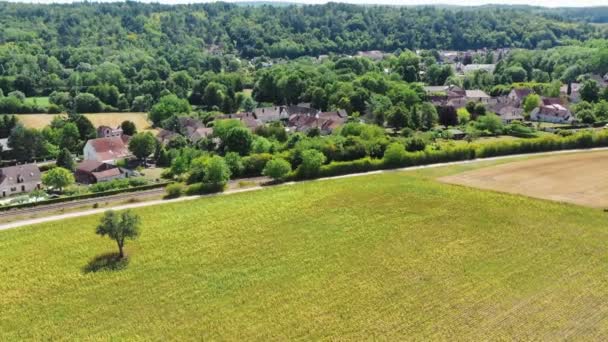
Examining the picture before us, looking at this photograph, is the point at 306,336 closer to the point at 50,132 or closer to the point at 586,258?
the point at 586,258

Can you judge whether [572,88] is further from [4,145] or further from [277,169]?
[4,145]

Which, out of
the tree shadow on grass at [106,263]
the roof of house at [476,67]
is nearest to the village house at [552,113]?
the roof of house at [476,67]

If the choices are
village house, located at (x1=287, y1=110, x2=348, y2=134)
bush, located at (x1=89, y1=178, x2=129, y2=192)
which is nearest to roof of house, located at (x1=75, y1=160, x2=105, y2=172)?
bush, located at (x1=89, y1=178, x2=129, y2=192)

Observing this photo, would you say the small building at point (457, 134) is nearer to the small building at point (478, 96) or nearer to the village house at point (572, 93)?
the small building at point (478, 96)

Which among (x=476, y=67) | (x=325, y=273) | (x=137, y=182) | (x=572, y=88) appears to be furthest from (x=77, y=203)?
(x=476, y=67)

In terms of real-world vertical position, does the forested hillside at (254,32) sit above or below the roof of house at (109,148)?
above

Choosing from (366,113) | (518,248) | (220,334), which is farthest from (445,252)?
(366,113)
